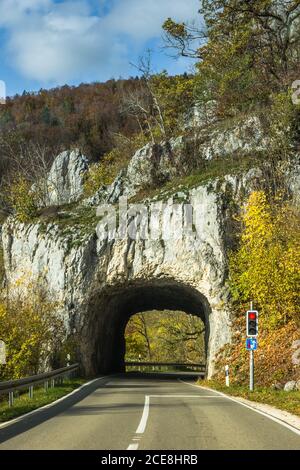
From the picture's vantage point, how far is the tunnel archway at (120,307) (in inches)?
1290

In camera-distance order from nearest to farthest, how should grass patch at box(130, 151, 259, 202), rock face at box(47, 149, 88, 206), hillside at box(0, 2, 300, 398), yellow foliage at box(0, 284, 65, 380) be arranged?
yellow foliage at box(0, 284, 65, 380) → hillside at box(0, 2, 300, 398) → grass patch at box(130, 151, 259, 202) → rock face at box(47, 149, 88, 206)

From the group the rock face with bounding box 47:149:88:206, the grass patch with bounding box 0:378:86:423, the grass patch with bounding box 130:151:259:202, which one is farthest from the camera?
the rock face with bounding box 47:149:88:206

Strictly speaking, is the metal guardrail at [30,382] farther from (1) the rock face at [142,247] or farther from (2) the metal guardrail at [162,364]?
(2) the metal guardrail at [162,364]

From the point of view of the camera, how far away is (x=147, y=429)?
994 centimetres

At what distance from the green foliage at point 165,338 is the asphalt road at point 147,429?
3659cm

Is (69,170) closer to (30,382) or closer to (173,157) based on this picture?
(173,157)

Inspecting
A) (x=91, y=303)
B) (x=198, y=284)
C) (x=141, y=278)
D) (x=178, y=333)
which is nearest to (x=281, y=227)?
(x=198, y=284)

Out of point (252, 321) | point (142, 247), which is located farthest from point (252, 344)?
point (142, 247)

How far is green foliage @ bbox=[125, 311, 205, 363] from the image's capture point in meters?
53.8

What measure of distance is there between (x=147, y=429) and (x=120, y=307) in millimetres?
29659

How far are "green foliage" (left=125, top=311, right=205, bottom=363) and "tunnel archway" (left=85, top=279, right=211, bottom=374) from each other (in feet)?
32.5

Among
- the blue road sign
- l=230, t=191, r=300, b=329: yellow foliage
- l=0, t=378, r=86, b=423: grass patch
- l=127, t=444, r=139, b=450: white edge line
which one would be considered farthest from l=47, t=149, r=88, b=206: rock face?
l=127, t=444, r=139, b=450: white edge line

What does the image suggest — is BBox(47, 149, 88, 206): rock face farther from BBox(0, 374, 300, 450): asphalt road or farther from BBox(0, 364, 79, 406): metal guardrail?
BBox(0, 374, 300, 450): asphalt road

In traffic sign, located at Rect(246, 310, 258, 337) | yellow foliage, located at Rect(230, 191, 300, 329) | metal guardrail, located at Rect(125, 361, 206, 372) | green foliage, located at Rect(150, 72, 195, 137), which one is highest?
green foliage, located at Rect(150, 72, 195, 137)
